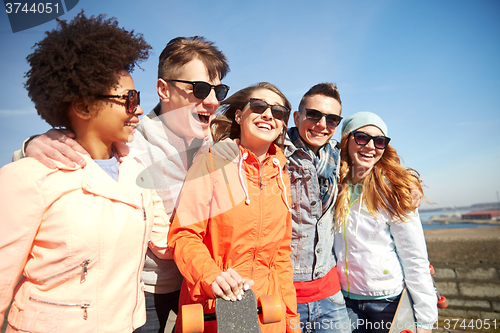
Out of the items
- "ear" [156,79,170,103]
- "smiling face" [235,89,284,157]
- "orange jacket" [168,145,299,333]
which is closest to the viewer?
"orange jacket" [168,145,299,333]

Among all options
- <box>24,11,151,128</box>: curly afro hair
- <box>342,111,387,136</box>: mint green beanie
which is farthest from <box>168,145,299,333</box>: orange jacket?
<box>342,111,387,136</box>: mint green beanie

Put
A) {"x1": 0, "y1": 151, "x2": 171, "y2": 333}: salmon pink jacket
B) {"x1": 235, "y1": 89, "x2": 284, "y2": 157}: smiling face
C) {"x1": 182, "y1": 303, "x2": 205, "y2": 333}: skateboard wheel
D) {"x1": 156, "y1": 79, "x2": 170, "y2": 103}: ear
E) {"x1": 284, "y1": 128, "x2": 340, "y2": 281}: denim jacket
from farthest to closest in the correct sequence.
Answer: {"x1": 284, "y1": 128, "x2": 340, "y2": 281}: denim jacket < {"x1": 156, "y1": 79, "x2": 170, "y2": 103}: ear < {"x1": 235, "y1": 89, "x2": 284, "y2": 157}: smiling face < {"x1": 182, "y1": 303, "x2": 205, "y2": 333}: skateboard wheel < {"x1": 0, "y1": 151, "x2": 171, "y2": 333}: salmon pink jacket

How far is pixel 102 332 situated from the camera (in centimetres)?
144

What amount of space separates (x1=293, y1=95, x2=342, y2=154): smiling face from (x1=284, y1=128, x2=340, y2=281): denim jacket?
18 centimetres

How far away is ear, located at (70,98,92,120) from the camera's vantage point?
1577 mm

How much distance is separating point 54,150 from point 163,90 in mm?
1122

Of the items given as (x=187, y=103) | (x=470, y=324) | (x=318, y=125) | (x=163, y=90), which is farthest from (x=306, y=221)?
(x=470, y=324)

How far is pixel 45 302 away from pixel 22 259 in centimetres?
24

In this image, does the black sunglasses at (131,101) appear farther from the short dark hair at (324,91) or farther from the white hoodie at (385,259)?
the white hoodie at (385,259)

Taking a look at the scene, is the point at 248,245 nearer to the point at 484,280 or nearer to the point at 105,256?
the point at 105,256

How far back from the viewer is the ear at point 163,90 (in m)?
2.38

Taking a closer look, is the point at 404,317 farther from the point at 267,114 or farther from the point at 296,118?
the point at 267,114

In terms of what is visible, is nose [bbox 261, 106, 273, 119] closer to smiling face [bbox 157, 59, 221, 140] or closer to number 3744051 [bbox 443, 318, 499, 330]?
smiling face [bbox 157, 59, 221, 140]

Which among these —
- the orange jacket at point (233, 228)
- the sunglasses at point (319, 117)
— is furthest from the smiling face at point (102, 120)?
the sunglasses at point (319, 117)
